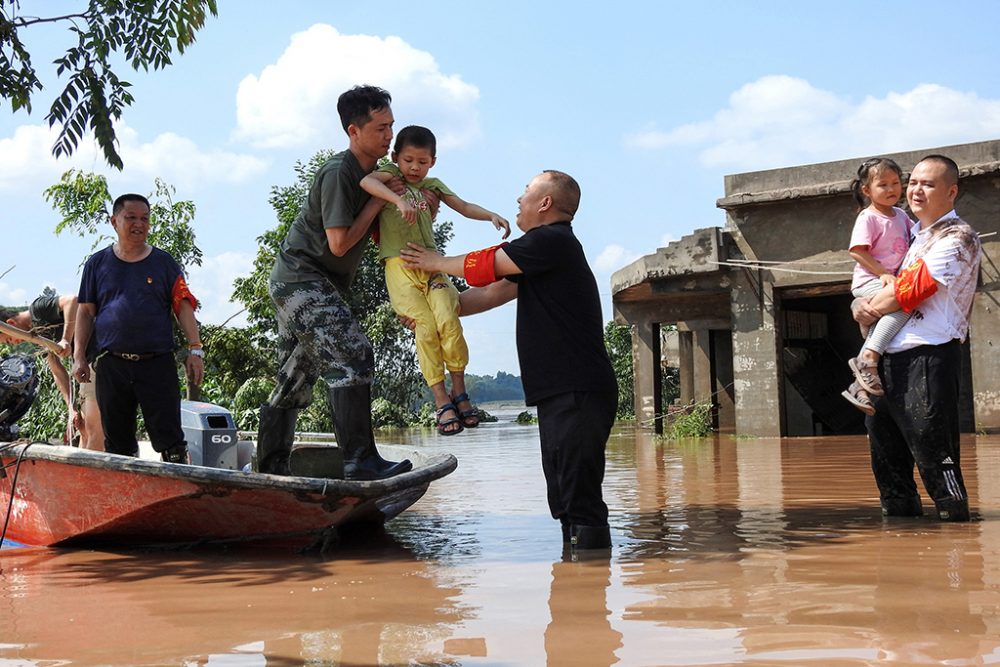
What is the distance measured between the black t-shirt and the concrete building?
11.0 metres

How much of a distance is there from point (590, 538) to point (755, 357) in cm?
1195

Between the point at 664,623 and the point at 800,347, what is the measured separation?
17635 mm

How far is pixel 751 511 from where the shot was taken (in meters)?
6.36

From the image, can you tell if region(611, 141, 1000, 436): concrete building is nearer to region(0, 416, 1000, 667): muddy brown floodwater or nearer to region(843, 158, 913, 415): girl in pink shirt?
region(0, 416, 1000, 667): muddy brown floodwater

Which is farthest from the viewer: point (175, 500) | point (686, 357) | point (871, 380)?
point (686, 357)

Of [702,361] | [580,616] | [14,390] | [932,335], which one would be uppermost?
[702,361]

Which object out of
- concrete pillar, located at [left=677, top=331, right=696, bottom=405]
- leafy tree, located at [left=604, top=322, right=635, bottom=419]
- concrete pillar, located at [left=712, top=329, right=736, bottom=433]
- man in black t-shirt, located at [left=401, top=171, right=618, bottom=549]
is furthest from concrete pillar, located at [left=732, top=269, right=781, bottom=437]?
leafy tree, located at [left=604, top=322, right=635, bottom=419]

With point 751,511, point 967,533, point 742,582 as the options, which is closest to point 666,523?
point 751,511

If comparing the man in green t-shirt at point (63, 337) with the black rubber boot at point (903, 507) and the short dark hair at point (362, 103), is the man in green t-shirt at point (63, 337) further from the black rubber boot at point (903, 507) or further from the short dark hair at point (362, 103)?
the black rubber boot at point (903, 507)

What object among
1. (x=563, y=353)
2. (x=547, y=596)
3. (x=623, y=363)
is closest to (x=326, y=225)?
(x=563, y=353)

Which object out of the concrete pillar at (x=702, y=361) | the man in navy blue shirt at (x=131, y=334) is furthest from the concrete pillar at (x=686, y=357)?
the man in navy blue shirt at (x=131, y=334)

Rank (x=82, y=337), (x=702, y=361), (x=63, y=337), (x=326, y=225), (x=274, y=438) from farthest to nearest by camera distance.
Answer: (x=702, y=361) → (x=63, y=337) → (x=82, y=337) → (x=274, y=438) → (x=326, y=225)

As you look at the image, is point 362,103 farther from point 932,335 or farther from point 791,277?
point 791,277

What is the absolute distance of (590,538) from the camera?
4.96m
